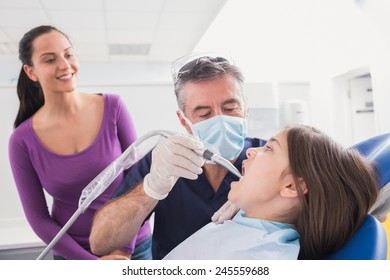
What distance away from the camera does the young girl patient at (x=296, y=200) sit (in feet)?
2.25

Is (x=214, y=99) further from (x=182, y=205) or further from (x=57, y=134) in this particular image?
(x=57, y=134)

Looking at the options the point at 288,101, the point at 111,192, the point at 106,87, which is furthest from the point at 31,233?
the point at 288,101

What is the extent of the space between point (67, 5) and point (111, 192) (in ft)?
4.68

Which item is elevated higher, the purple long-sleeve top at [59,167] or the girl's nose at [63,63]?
the girl's nose at [63,63]

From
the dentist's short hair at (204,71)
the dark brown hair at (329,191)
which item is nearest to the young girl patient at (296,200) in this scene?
the dark brown hair at (329,191)

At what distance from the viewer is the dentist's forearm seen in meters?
0.86

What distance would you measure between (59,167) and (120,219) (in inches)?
11.4

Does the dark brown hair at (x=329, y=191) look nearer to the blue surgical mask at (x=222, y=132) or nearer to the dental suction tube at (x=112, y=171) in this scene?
the blue surgical mask at (x=222, y=132)

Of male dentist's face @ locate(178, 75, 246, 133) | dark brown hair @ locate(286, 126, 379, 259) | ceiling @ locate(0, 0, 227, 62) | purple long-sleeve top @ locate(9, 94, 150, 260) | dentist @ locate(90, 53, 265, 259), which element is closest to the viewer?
dark brown hair @ locate(286, 126, 379, 259)

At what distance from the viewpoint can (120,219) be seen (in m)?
0.87

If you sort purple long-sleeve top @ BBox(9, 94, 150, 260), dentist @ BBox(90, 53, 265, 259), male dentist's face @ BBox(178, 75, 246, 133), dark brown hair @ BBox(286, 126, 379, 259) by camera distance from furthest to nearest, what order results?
purple long-sleeve top @ BBox(9, 94, 150, 260)
male dentist's face @ BBox(178, 75, 246, 133)
dentist @ BBox(90, 53, 265, 259)
dark brown hair @ BBox(286, 126, 379, 259)

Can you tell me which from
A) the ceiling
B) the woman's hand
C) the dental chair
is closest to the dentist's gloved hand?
the woman's hand

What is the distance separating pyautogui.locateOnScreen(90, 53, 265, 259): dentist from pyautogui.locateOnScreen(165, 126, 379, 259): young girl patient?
122 millimetres

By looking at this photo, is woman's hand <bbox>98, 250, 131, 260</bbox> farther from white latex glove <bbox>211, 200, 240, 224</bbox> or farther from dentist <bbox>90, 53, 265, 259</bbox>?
white latex glove <bbox>211, 200, 240, 224</bbox>
